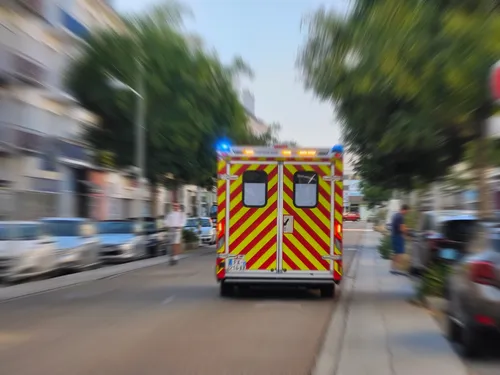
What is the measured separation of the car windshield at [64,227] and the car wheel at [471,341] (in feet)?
50.9

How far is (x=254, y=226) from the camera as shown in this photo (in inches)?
531

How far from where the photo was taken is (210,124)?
104 feet

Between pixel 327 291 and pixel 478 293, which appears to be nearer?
pixel 478 293

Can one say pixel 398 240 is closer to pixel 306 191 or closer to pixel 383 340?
pixel 306 191

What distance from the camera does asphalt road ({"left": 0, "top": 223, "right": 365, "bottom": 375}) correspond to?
8.05 meters

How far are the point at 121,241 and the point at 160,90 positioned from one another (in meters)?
7.70

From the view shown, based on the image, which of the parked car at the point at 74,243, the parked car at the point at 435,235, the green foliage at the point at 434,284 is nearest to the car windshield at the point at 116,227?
the parked car at the point at 74,243

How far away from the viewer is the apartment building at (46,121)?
3200cm

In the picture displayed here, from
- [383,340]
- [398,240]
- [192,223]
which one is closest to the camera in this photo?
[383,340]

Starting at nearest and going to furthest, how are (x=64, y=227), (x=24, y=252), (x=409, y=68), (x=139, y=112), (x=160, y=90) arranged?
(x=409, y=68)
(x=24, y=252)
(x=64, y=227)
(x=139, y=112)
(x=160, y=90)

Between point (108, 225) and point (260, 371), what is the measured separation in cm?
2007

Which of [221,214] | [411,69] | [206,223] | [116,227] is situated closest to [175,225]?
[116,227]

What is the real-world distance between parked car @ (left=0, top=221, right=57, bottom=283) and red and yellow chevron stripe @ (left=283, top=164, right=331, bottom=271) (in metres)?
6.96

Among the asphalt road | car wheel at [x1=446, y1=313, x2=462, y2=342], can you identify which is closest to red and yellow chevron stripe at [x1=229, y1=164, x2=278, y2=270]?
the asphalt road
